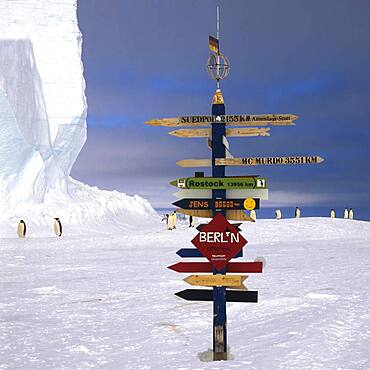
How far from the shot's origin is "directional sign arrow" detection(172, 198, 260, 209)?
5828mm

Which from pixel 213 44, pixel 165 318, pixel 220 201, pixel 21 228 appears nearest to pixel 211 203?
pixel 220 201

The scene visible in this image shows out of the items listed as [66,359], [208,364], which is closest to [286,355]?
[208,364]

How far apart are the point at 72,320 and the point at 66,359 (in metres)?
1.80

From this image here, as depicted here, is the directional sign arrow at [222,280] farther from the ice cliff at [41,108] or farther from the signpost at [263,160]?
the ice cliff at [41,108]

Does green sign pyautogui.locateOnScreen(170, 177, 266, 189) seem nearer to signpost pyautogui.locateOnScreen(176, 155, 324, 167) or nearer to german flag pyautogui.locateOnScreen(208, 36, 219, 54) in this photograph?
signpost pyautogui.locateOnScreen(176, 155, 324, 167)

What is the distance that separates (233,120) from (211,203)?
99 centimetres

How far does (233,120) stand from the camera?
6051 mm

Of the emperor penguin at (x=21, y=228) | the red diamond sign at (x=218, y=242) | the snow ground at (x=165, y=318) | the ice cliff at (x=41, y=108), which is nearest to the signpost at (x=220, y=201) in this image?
the red diamond sign at (x=218, y=242)

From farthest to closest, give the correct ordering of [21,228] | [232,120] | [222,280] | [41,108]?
[41,108] → [21,228] → [232,120] → [222,280]

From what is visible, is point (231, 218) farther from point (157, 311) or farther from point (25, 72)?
point (25, 72)

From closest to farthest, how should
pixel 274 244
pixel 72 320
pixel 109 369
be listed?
pixel 109 369
pixel 72 320
pixel 274 244

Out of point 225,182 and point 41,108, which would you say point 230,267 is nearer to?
point 225,182

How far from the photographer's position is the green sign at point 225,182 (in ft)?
19.1

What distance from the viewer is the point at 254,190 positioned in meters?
5.88
